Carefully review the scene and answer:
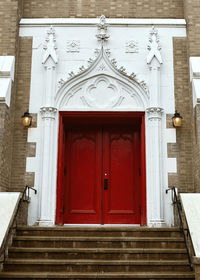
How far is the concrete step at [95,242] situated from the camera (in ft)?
23.8

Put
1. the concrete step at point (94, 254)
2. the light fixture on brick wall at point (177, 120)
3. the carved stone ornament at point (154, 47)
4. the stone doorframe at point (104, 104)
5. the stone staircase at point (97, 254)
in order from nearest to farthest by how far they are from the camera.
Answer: the stone staircase at point (97, 254)
the concrete step at point (94, 254)
the stone doorframe at point (104, 104)
the light fixture on brick wall at point (177, 120)
the carved stone ornament at point (154, 47)

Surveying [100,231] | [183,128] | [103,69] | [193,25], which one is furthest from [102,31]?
[100,231]

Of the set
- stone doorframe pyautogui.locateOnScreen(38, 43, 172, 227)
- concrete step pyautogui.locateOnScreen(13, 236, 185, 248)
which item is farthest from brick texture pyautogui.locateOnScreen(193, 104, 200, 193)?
concrete step pyautogui.locateOnScreen(13, 236, 185, 248)

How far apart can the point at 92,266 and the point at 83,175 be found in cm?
367

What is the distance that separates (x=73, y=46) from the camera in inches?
399

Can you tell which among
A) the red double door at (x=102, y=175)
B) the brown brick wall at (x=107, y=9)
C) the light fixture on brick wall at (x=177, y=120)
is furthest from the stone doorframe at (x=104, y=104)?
the brown brick wall at (x=107, y=9)

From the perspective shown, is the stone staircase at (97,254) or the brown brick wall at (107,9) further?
the brown brick wall at (107,9)

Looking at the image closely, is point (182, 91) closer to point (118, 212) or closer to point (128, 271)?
point (118, 212)

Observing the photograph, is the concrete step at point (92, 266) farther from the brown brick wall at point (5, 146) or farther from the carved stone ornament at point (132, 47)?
the carved stone ornament at point (132, 47)

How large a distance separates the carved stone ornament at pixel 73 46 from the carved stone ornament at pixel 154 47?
1.75 m

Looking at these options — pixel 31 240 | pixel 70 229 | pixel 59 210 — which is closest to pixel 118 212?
pixel 59 210

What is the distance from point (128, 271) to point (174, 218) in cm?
243

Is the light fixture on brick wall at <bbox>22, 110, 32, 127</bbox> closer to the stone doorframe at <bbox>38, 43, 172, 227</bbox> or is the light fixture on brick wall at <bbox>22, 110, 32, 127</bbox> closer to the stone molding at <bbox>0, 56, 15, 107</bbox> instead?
the stone doorframe at <bbox>38, 43, 172, 227</bbox>

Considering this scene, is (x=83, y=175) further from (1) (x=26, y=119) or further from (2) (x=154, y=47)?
(2) (x=154, y=47)
